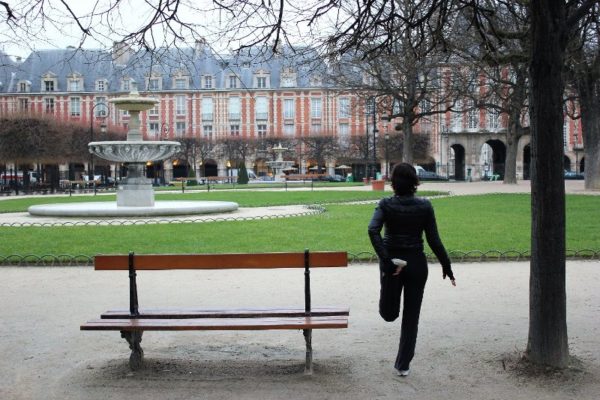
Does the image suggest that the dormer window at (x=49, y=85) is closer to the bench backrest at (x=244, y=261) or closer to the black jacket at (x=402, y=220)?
the bench backrest at (x=244, y=261)

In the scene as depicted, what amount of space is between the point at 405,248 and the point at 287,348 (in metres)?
1.58

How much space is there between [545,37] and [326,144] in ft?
201

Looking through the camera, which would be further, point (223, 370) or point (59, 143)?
point (59, 143)

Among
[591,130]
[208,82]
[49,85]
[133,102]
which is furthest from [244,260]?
→ [49,85]

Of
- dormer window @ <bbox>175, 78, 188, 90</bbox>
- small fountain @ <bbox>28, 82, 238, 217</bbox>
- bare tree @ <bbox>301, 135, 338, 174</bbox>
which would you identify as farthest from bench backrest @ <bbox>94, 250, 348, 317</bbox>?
dormer window @ <bbox>175, 78, 188, 90</bbox>

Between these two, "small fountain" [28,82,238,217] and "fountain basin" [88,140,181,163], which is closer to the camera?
"small fountain" [28,82,238,217]

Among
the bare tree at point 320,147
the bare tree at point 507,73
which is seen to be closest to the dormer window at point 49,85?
the bare tree at point 320,147

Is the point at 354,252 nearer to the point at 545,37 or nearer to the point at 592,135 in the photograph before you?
the point at 545,37

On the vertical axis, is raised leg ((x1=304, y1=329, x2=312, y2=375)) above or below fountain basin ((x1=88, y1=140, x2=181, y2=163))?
below

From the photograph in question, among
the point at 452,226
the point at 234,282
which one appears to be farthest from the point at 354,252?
the point at 452,226

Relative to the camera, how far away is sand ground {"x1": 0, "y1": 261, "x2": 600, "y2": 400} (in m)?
4.83

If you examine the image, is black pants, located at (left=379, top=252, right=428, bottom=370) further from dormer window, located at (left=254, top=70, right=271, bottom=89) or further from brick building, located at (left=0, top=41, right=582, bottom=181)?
dormer window, located at (left=254, top=70, right=271, bottom=89)

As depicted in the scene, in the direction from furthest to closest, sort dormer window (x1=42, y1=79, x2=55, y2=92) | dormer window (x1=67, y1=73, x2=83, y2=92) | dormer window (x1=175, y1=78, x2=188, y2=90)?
dormer window (x1=175, y1=78, x2=188, y2=90) < dormer window (x1=67, y1=73, x2=83, y2=92) < dormer window (x1=42, y1=79, x2=55, y2=92)

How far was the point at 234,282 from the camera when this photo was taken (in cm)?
908
